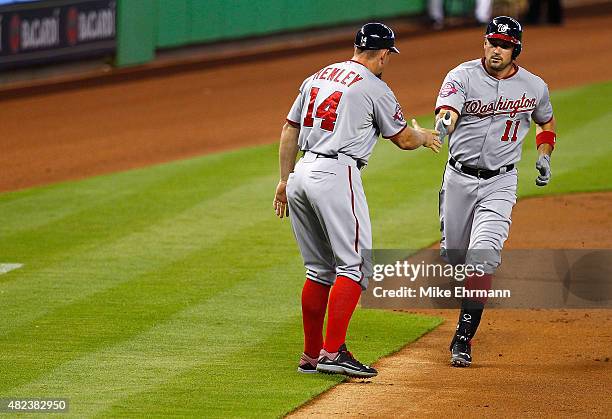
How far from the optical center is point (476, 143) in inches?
319

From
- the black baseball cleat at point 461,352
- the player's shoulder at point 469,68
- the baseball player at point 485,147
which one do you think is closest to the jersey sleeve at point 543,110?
the baseball player at point 485,147

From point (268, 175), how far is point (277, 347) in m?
6.60

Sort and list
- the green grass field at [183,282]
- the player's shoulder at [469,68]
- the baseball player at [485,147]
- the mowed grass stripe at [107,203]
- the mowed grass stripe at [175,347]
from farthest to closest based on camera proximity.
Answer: the mowed grass stripe at [107,203] → the player's shoulder at [469,68] → the baseball player at [485,147] → the green grass field at [183,282] → the mowed grass stripe at [175,347]

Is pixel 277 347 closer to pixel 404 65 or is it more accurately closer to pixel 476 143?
pixel 476 143

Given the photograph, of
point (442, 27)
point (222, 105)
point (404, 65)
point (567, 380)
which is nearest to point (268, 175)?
point (222, 105)

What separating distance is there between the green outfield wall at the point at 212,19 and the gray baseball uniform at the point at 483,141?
1550 cm

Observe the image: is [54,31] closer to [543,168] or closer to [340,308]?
[543,168]

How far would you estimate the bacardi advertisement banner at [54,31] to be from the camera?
20.3 meters

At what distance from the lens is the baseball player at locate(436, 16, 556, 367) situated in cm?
791

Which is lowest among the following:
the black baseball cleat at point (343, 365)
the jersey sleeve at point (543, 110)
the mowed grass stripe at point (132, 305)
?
the mowed grass stripe at point (132, 305)

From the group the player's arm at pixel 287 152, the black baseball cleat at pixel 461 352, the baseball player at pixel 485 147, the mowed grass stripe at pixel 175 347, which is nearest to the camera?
the mowed grass stripe at pixel 175 347

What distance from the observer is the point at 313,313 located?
24.5 ft

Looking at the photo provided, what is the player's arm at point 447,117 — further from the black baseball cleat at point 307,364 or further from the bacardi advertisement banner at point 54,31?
the bacardi advertisement banner at point 54,31

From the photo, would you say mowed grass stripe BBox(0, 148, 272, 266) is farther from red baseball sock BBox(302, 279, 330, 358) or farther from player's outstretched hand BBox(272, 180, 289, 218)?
red baseball sock BBox(302, 279, 330, 358)
